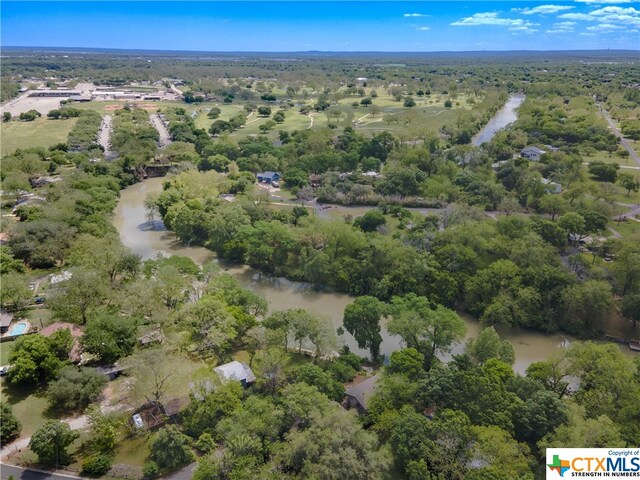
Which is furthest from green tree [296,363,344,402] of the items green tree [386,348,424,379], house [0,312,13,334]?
house [0,312,13,334]

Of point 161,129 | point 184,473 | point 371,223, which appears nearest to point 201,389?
point 184,473

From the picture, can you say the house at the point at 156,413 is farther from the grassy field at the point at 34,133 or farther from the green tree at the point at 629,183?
the grassy field at the point at 34,133

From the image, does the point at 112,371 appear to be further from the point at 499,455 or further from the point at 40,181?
the point at 40,181

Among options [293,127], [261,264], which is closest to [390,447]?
[261,264]

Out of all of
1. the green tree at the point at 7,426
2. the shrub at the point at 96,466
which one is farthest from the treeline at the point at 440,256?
the green tree at the point at 7,426

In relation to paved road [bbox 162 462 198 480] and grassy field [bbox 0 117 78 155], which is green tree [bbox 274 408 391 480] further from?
grassy field [bbox 0 117 78 155]
